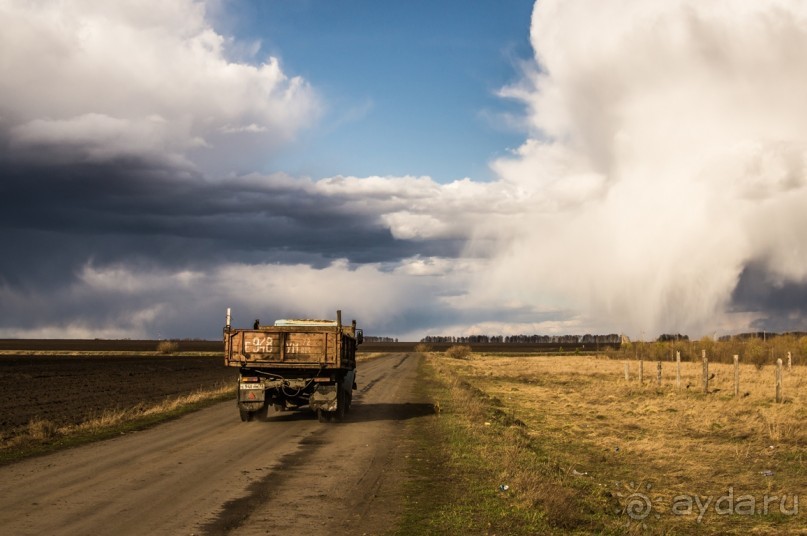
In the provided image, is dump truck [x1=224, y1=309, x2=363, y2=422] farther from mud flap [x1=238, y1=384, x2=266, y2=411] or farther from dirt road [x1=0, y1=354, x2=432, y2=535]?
dirt road [x1=0, y1=354, x2=432, y2=535]

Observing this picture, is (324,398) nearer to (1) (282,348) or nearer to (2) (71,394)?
(1) (282,348)

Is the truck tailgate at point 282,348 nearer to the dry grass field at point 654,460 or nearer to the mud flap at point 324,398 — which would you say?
the mud flap at point 324,398

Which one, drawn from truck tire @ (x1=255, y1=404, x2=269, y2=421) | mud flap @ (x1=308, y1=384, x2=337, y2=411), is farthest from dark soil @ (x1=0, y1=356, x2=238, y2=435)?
mud flap @ (x1=308, y1=384, x2=337, y2=411)

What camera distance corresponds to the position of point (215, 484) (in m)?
12.0

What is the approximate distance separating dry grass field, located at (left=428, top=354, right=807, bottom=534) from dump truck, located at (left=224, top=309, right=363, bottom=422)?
4516mm

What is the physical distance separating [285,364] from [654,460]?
10260 millimetres

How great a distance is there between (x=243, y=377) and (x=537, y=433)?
873 centimetres

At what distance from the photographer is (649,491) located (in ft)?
41.5

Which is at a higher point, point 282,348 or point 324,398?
point 282,348

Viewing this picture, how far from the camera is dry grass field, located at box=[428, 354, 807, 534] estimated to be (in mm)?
10523

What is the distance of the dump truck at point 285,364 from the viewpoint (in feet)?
67.8

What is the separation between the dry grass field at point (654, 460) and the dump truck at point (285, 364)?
4516 millimetres

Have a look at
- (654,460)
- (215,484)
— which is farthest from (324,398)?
(654,460)

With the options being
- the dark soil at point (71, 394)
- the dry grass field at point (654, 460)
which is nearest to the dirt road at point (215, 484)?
the dry grass field at point (654, 460)
